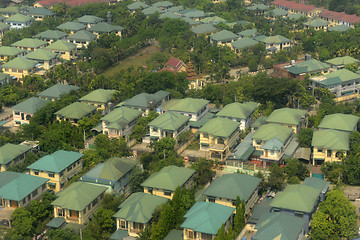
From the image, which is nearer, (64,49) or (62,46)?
(64,49)

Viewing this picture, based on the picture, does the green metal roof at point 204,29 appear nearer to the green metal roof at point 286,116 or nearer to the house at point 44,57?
the house at point 44,57

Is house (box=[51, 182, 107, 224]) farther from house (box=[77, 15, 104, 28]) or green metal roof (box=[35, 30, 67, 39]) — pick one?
house (box=[77, 15, 104, 28])

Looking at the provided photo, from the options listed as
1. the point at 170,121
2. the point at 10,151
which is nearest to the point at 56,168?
the point at 10,151

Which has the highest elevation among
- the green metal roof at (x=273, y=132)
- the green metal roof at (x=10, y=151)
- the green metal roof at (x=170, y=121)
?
the green metal roof at (x=273, y=132)

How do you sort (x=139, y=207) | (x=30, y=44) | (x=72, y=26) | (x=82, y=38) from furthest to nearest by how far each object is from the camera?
(x=72, y=26)
(x=82, y=38)
(x=30, y=44)
(x=139, y=207)

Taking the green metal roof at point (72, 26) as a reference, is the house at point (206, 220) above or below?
above

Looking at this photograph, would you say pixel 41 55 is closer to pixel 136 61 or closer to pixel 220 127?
pixel 136 61

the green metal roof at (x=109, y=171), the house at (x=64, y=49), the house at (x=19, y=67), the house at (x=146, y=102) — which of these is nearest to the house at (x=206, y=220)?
the green metal roof at (x=109, y=171)

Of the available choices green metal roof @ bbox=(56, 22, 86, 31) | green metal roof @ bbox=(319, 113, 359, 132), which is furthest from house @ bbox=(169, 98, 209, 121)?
green metal roof @ bbox=(56, 22, 86, 31)
